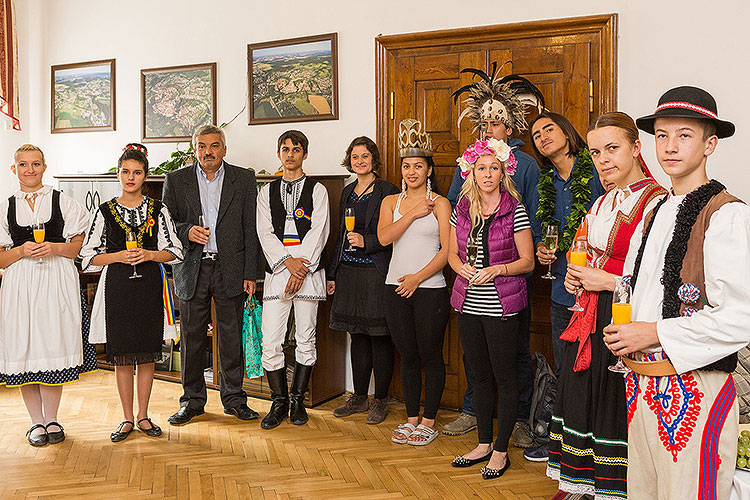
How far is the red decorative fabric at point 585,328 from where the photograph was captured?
8.89 ft

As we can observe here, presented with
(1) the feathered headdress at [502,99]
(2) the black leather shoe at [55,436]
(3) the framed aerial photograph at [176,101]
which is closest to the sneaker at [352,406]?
(2) the black leather shoe at [55,436]

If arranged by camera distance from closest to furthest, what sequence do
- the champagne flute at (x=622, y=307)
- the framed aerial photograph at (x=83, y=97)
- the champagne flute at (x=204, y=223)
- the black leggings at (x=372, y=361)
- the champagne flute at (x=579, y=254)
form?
the champagne flute at (x=622, y=307) < the champagne flute at (x=579, y=254) < the champagne flute at (x=204, y=223) < the black leggings at (x=372, y=361) < the framed aerial photograph at (x=83, y=97)

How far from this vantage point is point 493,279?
11.4ft

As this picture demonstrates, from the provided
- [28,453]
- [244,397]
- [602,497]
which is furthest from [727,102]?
[28,453]

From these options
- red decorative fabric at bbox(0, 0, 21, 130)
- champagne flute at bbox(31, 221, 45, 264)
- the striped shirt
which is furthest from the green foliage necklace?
red decorative fabric at bbox(0, 0, 21, 130)

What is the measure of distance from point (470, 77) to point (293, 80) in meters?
1.45

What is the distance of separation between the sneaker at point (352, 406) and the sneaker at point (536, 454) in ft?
4.10

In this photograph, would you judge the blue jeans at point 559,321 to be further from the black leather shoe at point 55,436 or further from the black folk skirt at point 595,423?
the black leather shoe at point 55,436

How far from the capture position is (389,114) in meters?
4.86

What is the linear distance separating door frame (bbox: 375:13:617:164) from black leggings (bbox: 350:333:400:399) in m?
1.39

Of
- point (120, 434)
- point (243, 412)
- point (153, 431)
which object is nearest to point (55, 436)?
point (120, 434)

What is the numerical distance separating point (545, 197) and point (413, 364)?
129 centimetres

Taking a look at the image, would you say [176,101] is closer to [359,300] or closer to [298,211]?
[298,211]

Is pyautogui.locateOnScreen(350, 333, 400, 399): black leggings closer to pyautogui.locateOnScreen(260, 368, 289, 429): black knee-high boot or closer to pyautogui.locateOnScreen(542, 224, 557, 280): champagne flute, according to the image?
pyautogui.locateOnScreen(260, 368, 289, 429): black knee-high boot
